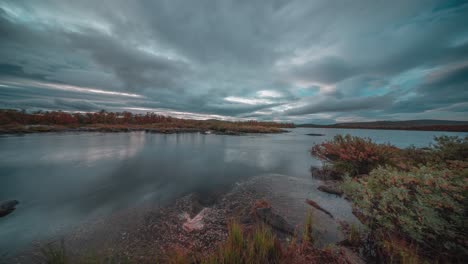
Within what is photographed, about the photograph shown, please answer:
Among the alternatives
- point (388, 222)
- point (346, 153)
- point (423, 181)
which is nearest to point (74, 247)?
point (388, 222)

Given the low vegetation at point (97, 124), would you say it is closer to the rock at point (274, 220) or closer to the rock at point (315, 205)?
the rock at point (315, 205)

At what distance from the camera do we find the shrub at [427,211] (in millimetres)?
2484

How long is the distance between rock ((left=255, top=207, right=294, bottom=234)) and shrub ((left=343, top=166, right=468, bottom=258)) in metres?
1.86

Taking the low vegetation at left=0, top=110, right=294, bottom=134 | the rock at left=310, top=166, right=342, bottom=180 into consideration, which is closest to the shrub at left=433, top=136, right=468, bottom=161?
the rock at left=310, top=166, right=342, bottom=180

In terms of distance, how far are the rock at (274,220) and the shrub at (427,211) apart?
1.86 metres

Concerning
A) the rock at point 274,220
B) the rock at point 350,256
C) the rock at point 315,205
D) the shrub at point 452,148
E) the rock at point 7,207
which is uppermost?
the shrub at point 452,148

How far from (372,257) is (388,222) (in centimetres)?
78

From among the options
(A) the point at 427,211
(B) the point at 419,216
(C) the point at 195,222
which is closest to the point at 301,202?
(B) the point at 419,216

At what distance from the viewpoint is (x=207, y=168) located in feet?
38.4

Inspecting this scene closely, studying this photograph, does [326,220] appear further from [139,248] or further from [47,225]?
[47,225]

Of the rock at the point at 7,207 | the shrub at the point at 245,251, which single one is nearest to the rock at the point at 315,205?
the shrub at the point at 245,251

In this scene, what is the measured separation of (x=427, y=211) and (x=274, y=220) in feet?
10.0

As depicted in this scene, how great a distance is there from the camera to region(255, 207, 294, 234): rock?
4285mm

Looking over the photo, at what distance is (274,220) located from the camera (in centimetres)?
445
